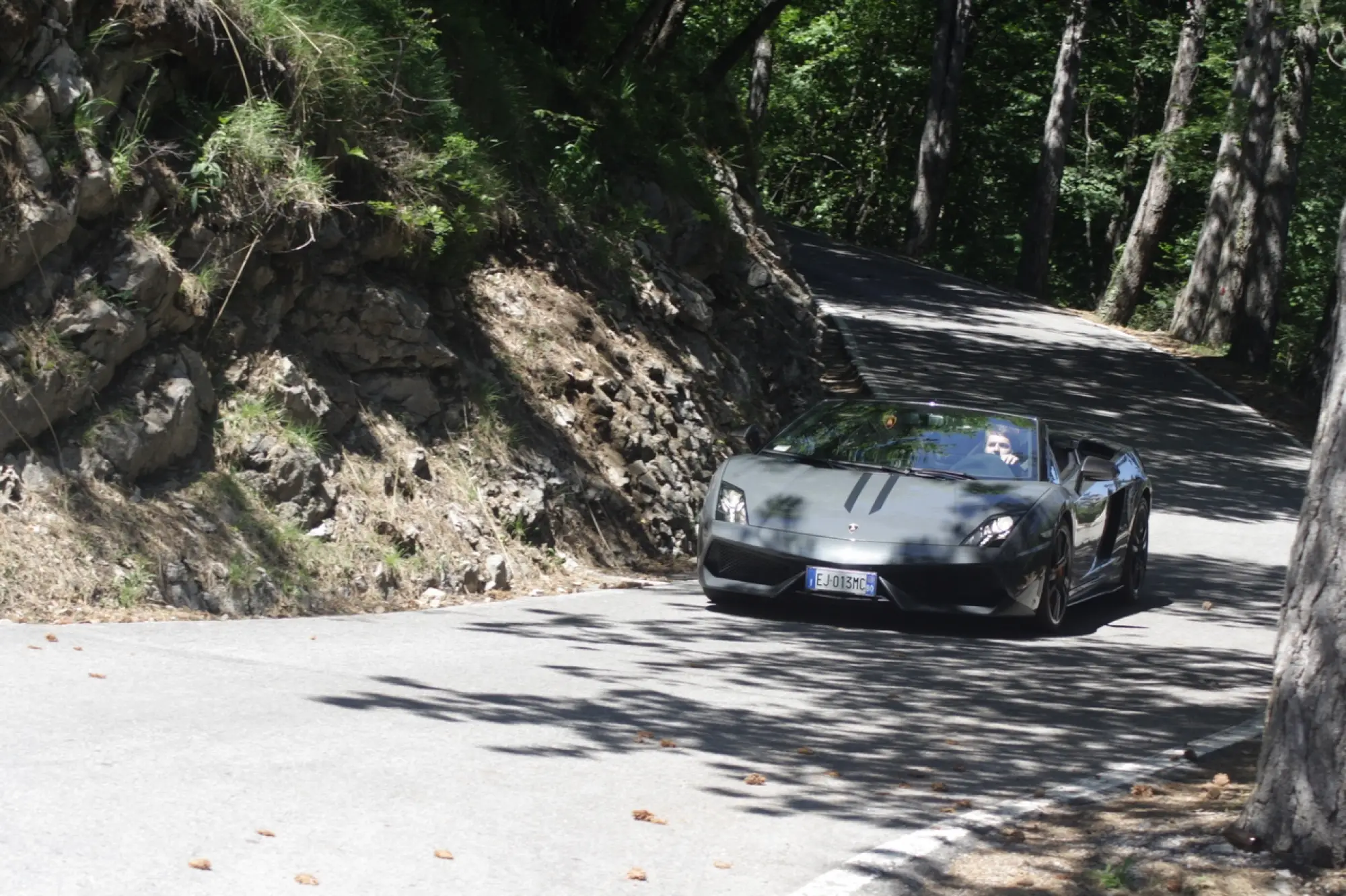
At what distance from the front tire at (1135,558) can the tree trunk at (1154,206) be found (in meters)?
26.6

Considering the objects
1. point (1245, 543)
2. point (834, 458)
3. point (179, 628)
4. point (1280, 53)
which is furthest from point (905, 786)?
point (1280, 53)

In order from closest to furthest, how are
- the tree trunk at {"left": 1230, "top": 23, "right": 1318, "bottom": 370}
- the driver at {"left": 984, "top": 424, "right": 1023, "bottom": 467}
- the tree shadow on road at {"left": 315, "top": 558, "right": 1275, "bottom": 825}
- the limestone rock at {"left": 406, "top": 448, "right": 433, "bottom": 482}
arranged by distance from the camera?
the tree shadow on road at {"left": 315, "top": 558, "right": 1275, "bottom": 825} < the driver at {"left": 984, "top": 424, "right": 1023, "bottom": 467} < the limestone rock at {"left": 406, "top": 448, "right": 433, "bottom": 482} < the tree trunk at {"left": 1230, "top": 23, "right": 1318, "bottom": 370}

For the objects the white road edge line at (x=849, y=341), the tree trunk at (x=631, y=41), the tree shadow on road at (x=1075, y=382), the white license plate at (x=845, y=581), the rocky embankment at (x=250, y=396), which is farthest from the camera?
the white road edge line at (x=849, y=341)

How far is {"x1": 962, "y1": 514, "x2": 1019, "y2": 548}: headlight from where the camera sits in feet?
33.8

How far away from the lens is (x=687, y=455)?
15.0 meters

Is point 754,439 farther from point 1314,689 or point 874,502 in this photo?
point 1314,689

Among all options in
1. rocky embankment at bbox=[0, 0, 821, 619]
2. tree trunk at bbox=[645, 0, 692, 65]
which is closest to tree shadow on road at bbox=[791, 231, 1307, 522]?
tree trunk at bbox=[645, 0, 692, 65]

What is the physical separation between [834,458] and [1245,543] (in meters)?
7.55

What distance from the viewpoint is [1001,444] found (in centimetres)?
1163

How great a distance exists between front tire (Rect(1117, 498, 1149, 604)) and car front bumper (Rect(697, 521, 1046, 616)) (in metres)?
2.43

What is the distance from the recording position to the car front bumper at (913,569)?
1020 centimetres

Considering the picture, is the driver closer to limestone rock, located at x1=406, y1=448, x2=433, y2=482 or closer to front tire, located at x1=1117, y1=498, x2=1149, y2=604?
front tire, located at x1=1117, y1=498, x2=1149, y2=604

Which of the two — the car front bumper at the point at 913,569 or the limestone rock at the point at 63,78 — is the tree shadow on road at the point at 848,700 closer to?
the car front bumper at the point at 913,569

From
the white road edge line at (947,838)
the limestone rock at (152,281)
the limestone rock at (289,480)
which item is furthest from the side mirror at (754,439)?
the white road edge line at (947,838)
